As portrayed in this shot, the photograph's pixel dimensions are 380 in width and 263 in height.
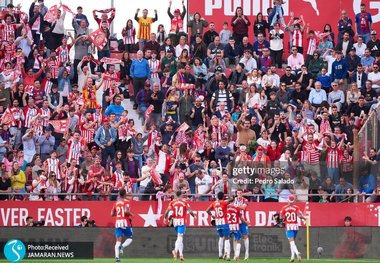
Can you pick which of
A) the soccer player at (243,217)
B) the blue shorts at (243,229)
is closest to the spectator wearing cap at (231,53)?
the soccer player at (243,217)

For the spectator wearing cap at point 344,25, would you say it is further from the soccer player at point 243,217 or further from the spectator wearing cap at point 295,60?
the soccer player at point 243,217

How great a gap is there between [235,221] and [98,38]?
36.2ft

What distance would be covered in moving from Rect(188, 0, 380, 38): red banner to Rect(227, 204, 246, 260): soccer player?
45.1ft

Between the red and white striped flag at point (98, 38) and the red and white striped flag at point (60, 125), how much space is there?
4.23m

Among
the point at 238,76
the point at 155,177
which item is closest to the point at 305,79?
the point at 238,76

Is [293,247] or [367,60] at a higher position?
[367,60]

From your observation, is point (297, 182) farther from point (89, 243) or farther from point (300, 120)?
point (89, 243)

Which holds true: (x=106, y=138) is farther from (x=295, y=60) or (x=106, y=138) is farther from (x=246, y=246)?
(x=295, y=60)

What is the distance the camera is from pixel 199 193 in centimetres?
4444

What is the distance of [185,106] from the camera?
47188 mm

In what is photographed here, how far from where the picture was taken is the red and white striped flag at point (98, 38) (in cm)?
4978

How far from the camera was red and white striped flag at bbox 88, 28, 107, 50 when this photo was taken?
1960 inches

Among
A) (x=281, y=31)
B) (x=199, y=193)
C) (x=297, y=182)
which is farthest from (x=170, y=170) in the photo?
(x=281, y=31)

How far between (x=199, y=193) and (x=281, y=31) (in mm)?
9072
